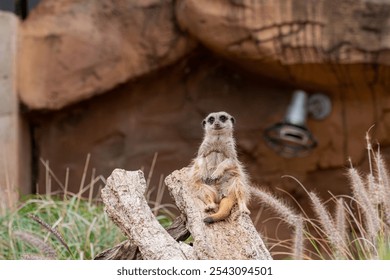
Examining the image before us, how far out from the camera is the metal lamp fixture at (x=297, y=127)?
364 cm

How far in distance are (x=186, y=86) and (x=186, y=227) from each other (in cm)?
219

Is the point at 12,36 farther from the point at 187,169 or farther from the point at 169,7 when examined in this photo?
Answer: the point at 187,169

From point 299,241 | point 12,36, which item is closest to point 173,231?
point 299,241

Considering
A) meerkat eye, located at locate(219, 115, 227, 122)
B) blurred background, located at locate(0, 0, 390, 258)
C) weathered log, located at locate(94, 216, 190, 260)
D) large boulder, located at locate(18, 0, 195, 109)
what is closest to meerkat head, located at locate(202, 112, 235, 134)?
meerkat eye, located at locate(219, 115, 227, 122)

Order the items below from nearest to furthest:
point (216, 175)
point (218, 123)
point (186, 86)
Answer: point (216, 175), point (218, 123), point (186, 86)

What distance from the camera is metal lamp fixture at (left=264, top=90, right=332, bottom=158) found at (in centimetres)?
364

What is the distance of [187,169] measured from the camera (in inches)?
75.3

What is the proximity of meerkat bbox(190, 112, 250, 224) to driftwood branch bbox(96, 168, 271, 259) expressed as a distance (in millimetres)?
34

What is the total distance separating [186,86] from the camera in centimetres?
410

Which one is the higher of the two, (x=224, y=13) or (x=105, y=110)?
(x=224, y=13)

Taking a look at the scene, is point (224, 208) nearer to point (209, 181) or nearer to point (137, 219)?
point (209, 181)

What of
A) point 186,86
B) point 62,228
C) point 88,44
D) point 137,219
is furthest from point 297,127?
point 137,219
